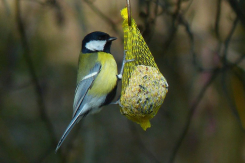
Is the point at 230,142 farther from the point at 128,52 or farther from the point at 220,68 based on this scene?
the point at 128,52

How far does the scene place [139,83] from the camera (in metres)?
1.83

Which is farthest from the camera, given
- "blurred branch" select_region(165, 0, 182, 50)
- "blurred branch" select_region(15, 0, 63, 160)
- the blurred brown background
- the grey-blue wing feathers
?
the blurred brown background

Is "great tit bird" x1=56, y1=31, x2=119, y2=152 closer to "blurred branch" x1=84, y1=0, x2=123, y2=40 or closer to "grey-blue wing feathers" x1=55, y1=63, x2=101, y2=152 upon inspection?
"grey-blue wing feathers" x1=55, y1=63, x2=101, y2=152

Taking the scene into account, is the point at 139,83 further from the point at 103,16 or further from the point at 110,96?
the point at 103,16

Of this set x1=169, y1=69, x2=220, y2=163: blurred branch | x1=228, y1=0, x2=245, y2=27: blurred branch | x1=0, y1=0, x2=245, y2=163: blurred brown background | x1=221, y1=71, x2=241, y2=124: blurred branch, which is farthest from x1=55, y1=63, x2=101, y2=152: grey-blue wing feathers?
x1=221, y1=71, x2=241, y2=124: blurred branch

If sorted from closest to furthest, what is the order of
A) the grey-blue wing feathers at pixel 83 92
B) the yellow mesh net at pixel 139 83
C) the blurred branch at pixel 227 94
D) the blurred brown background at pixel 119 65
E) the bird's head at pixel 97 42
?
the yellow mesh net at pixel 139 83 < the grey-blue wing feathers at pixel 83 92 < the bird's head at pixel 97 42 < the blurred brown background at pixel 119 65 < the blurred branch at pixel 227 94

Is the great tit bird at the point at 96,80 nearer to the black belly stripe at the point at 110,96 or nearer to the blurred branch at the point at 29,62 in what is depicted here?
the black belly stripe at the point at 110,96

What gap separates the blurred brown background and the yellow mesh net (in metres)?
0.99

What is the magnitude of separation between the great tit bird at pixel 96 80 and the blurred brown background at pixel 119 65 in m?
0.71

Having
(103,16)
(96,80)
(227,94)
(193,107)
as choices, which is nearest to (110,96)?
(96,80)

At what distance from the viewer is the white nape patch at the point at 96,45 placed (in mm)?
2392

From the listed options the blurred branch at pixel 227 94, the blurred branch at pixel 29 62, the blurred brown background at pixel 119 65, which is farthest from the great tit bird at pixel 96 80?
the blurred branch at pixel 227 94

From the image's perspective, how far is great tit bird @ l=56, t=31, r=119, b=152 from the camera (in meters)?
2.25

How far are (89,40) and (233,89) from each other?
1.79 metres
